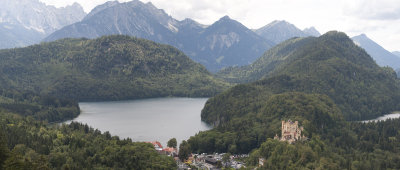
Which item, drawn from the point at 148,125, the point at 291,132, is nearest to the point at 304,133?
the point at 291,132

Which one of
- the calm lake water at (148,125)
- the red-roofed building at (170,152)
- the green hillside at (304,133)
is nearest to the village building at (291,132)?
the green hillside at (304,133)

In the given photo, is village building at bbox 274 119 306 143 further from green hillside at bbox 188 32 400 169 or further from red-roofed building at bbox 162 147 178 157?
red-roofed building at bbox 162 147 178 157

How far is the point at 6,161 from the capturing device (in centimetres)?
5650

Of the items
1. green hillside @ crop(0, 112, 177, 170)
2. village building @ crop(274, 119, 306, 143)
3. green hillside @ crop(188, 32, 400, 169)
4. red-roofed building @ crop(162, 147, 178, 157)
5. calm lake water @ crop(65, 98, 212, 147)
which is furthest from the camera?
calm lake water @ crop(65, 98, 212, 147)

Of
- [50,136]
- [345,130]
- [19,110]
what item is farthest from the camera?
[19,110]

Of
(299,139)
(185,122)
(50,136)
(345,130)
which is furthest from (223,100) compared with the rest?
(50,136)

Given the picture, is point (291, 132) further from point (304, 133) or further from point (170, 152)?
point (170, 152)

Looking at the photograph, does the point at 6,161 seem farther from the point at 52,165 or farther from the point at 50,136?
the point at 50,136

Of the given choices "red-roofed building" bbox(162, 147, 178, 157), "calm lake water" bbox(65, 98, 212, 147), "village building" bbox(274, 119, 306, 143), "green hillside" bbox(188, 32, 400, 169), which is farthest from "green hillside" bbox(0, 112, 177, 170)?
"calm lake water" bbox(65, 98, 212, 147)

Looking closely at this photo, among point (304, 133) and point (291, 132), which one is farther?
point (304, 133)

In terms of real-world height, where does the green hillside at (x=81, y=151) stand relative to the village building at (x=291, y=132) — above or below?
below

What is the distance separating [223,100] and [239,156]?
77.3m

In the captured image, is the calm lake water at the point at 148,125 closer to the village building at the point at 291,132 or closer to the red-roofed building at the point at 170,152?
the red-roofed building at the point at 170,152

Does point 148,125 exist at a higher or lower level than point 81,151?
higher
